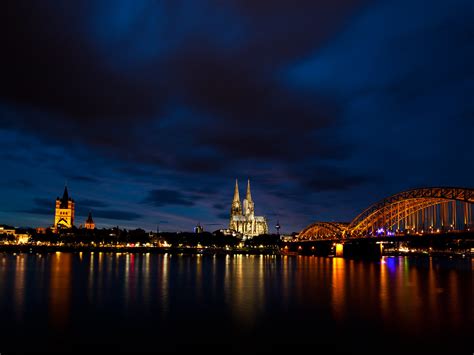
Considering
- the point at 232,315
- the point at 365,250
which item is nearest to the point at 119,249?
the point at 365,250

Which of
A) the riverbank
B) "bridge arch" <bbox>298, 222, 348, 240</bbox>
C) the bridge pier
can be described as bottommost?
the riverbank

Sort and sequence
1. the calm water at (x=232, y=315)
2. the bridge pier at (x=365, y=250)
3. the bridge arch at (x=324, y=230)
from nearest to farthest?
1. the calm water at (x=232, y=315)
2. the bridge pier at (x=365, y=250)
3. the bridge arch at (x=324, y=230)

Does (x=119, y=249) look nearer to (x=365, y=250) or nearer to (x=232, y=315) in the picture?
(x=365, y=250)

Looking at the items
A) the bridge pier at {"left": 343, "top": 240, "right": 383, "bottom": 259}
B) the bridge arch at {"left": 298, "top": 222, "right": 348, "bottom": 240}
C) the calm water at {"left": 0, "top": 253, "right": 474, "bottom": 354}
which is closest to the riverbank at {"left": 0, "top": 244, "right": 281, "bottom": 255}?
the bridge arch at {"left": 298, "top": 222, "right": 348, "bottom": 240}

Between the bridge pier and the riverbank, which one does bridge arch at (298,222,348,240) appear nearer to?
the bridge pier

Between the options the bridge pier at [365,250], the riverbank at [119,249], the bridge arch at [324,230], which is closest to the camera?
the bridge pier at [365,250]

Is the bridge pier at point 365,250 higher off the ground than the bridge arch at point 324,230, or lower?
lower

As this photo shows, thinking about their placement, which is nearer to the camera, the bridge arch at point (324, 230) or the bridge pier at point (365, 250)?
the bridge pier at point (365, 250)

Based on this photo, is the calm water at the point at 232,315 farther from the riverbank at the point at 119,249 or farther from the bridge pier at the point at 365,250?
the riverbank at the point at 119,249

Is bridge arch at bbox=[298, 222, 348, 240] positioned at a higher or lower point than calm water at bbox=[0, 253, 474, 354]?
higher

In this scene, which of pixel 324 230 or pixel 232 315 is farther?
pixel 324 230

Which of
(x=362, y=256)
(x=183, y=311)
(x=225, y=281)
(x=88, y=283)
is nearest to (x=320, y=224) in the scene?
(x=362, y=256)

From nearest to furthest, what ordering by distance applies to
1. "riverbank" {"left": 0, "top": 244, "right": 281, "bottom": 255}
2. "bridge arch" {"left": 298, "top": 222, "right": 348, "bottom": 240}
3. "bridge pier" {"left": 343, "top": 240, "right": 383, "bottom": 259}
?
1. "bridge pier" {"left": 343, "top": 240, "right": 383, "bottom": 259}
2. "bridge arch" {"left": 298, "top": 222, "right": 348, "bottom": 240}
3. "riverbank" {"left": 0, "top": 244, "right": 281, "bottom": 255}

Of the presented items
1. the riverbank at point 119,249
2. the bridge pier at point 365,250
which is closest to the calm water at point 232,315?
the bridge pier at point 365,250
